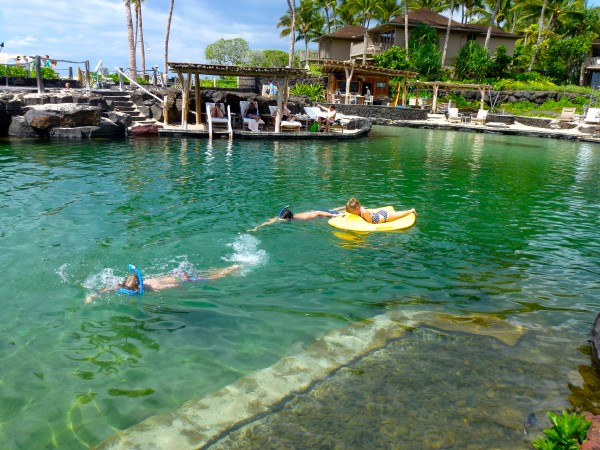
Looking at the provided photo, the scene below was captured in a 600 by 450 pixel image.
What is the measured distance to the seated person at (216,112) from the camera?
77.6ft

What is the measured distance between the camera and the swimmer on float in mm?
5829

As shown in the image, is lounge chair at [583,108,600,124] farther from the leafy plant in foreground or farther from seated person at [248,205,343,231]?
the leafy plant in foreground

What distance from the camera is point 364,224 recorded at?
8.73 meters

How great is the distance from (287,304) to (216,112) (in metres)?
19.4

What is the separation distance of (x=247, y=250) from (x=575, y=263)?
17.1 feet

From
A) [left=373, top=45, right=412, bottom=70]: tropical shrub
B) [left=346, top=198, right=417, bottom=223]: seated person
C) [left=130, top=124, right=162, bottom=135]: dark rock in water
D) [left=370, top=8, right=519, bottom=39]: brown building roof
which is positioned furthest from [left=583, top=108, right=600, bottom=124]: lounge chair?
[left=346, top=198, right=417, bottom=223]: seated person

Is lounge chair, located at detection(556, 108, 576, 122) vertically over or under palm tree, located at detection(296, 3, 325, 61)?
under

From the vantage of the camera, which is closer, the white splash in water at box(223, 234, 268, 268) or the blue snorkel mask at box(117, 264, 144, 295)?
the blue snorkel mask at box(117, 264, 144, 295)

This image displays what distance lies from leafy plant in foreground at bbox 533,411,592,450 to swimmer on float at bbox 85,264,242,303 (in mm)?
4411

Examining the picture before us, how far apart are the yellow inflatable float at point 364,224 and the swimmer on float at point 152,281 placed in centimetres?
255

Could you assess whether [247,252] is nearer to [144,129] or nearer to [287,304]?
[287,304]

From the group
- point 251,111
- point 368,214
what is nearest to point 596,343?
point 368,214

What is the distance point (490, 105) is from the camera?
40.9m

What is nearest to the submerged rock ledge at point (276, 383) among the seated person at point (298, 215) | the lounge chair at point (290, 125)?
the seated person at point (298, 215)
